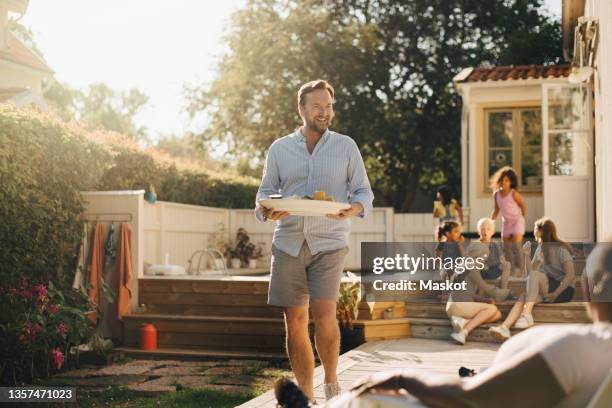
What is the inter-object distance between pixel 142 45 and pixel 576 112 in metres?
25.6

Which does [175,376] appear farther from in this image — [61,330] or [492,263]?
[492,263]

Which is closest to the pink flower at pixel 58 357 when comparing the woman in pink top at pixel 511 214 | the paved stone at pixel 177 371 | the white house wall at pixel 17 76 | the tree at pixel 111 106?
the paved stone at pixel 177 371

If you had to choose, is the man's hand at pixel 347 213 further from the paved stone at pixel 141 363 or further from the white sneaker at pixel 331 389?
the paved stone at pixel 141 363

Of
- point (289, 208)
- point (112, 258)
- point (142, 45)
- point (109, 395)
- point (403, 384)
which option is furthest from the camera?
point (142, 45)

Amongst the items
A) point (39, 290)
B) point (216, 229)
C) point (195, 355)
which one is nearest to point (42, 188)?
point (39, 290)

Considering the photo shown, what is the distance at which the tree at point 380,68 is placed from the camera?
20.4 metres

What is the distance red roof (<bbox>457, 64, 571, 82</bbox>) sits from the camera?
41.7 feet

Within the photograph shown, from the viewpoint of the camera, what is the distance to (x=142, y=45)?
113 feet

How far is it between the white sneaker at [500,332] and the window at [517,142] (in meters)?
6.31

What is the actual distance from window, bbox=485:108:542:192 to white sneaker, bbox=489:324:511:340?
6.31 m

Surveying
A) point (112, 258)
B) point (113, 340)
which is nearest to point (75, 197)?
point (112, 258)

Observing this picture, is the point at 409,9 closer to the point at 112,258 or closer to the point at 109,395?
the point at 112,258

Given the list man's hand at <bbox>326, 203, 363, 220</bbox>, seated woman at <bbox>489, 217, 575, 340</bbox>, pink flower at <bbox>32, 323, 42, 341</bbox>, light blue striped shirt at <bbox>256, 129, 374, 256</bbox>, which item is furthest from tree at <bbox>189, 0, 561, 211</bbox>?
man's hand at <bbox>326, 203, 363, 220</bbox>

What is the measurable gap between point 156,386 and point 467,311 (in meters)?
2.85
